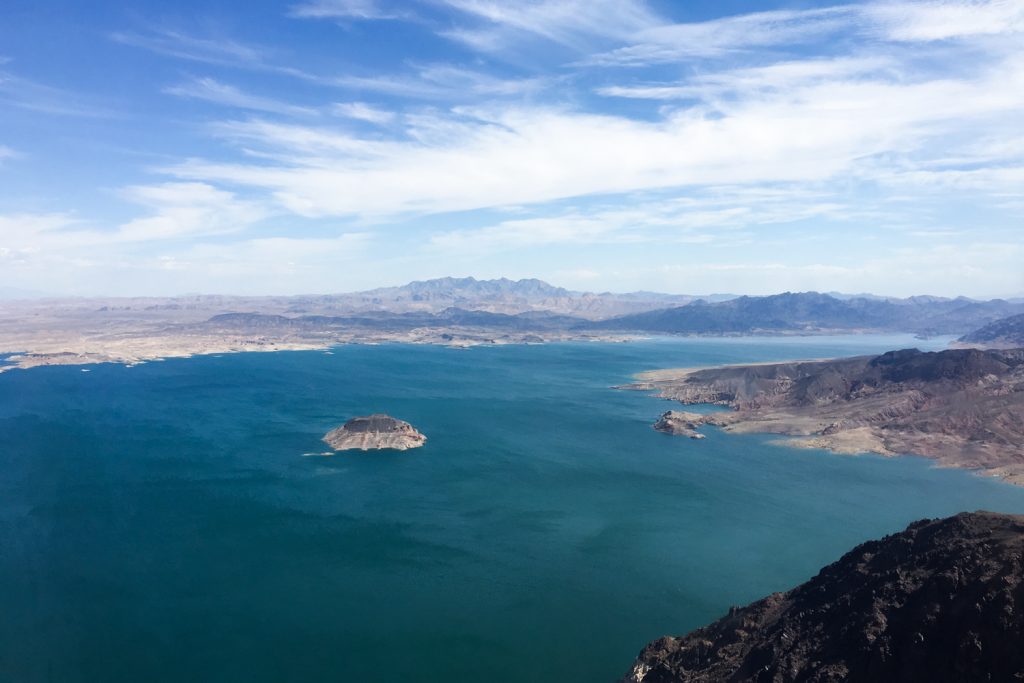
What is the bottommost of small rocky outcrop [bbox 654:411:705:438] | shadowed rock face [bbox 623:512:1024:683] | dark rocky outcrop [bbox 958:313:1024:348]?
small rocky outcrop [bbox 654:411:705:438]

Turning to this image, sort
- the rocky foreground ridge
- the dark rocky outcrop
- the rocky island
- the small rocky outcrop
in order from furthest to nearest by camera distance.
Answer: the dark rocky outcrop
the small rocky outcrop
the rocky island
the rocky foreground ridge

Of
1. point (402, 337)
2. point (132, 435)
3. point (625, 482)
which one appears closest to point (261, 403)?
point (132, 435)

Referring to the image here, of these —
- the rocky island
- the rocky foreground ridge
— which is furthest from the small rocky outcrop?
the rocky island

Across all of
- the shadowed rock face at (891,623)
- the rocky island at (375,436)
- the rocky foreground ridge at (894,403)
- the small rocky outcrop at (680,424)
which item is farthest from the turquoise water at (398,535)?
the rocky foreground ridge at (894,403)

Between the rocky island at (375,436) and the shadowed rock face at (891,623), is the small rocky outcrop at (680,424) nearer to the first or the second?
the rocky island at (375,436)

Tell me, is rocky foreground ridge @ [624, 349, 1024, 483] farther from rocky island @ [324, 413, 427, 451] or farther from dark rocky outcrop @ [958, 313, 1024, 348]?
dark rocky outcrop @ [958, 313, 1024, 348]

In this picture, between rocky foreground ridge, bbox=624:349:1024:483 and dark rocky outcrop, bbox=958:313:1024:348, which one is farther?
dark rocky outcrop, bbox=958:313:1024:348
